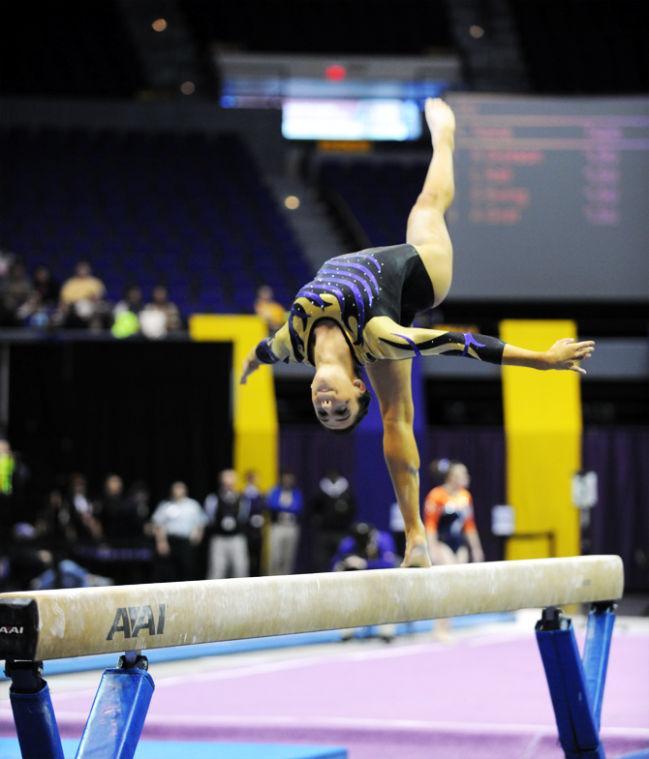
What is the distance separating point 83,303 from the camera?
1309 cm

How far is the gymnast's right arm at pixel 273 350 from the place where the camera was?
175 inches

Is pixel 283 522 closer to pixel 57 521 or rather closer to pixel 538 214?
pixel 57 521

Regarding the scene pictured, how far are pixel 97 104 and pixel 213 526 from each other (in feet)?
31.3

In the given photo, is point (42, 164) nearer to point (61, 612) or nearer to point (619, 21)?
point (619, 21)

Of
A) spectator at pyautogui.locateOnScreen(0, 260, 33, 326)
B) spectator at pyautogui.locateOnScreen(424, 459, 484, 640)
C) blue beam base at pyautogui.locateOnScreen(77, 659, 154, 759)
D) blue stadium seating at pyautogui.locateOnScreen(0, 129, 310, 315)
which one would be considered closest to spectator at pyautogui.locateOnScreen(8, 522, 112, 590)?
spectator at pyautogui.locateOnScreen(424, 459, 484, 640)

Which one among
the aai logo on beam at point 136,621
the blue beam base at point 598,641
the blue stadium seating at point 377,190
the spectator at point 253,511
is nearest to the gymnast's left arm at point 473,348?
the aai logo on beam at point 136,621

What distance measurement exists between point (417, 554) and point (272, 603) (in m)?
0.95

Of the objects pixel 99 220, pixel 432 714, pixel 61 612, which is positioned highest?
pixel 99 220

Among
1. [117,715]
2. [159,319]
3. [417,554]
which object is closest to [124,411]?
[159,319]

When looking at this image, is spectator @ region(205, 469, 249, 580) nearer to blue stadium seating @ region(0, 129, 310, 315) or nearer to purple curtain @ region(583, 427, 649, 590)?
blue stadium seating @ region(0, 129, 310, 315)

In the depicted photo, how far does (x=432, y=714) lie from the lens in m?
6.74

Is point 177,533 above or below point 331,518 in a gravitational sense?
below

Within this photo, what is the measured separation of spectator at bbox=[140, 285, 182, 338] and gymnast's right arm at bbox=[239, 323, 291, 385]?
852 centimetres

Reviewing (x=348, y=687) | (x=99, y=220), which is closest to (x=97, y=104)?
(x=99, y=220)
